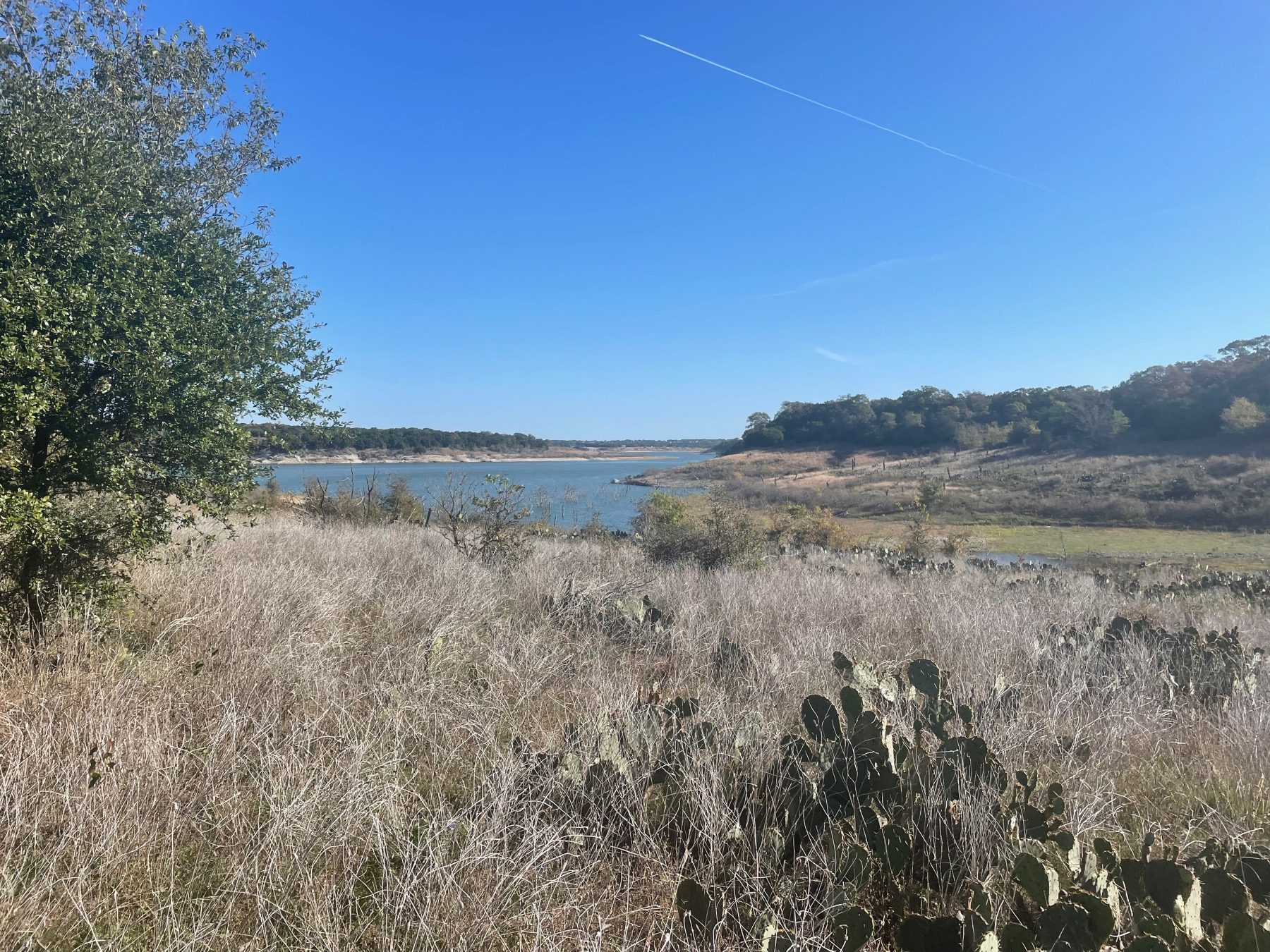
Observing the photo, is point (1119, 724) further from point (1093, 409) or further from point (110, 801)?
point (1093, 409)

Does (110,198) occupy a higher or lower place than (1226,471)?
higher

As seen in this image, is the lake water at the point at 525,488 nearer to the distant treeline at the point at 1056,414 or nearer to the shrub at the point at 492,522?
the shrub at the point at 492,522

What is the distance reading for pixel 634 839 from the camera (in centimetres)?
269

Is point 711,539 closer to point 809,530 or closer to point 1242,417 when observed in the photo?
point 809,530

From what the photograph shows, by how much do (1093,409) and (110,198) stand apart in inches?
3056

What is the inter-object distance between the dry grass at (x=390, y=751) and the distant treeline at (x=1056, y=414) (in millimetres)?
65350

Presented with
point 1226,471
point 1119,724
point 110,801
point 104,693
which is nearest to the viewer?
point 110,801

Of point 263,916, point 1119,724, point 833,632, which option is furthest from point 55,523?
point 1119,724

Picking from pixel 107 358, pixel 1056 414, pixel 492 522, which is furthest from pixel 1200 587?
pixel 1056 414

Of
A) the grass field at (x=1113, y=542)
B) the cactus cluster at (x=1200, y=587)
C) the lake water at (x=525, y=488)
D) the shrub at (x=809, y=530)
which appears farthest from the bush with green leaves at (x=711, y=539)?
the grass field at (x=1113, y=542)

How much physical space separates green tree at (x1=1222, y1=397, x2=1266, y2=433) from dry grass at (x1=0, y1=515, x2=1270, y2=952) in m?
62.7

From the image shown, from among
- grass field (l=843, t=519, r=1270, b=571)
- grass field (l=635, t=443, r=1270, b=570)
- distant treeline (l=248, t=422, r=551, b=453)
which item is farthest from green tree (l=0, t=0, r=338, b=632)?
grass field (l=843, t=519, r=1270, b=571)

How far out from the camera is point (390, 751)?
3.32m

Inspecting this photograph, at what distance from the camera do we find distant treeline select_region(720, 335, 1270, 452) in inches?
2271
